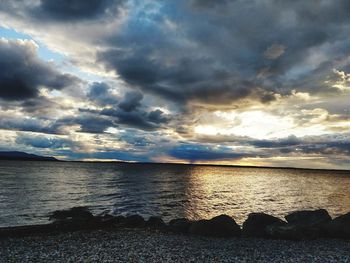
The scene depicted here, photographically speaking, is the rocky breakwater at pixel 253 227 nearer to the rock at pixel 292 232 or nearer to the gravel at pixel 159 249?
the rock at pixel 292 232

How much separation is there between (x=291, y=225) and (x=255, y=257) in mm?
8248

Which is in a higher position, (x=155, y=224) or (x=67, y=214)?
(x=155, y=224)

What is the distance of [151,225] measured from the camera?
32.8 m

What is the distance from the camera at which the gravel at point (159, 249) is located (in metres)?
19.5

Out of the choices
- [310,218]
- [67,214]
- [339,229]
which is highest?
[310,218]

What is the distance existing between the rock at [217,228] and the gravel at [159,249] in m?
1.47

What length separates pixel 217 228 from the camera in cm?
2797

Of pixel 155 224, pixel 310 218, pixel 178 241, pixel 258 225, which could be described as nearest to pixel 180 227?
pixel 155 224

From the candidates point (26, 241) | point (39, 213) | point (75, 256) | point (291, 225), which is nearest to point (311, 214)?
point (291, 225)

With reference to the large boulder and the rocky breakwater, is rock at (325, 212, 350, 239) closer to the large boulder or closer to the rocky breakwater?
the rocky breakwater

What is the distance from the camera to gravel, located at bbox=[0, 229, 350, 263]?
1950cm

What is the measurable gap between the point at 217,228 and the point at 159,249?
25.4ft

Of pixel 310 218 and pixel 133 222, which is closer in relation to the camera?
pixel 310 218

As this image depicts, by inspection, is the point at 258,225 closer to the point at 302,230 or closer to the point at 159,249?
the point at 302,230
